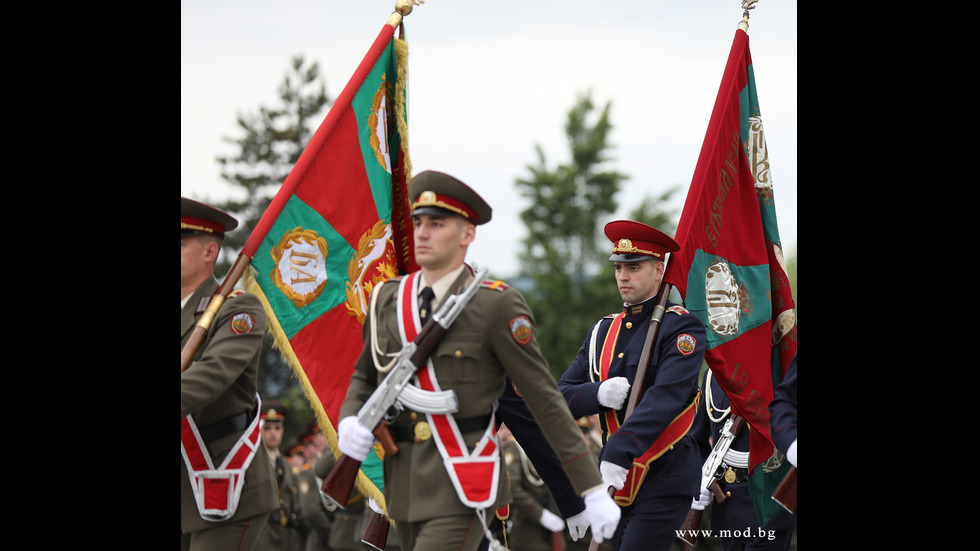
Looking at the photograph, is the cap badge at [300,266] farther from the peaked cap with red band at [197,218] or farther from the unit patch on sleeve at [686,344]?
the unit patch on sleeve at [686,344]

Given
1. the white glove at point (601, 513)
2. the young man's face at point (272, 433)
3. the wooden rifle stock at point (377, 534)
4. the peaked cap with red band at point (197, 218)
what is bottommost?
the young man's face at point (272, 433)

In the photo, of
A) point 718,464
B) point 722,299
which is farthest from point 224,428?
point 718,464

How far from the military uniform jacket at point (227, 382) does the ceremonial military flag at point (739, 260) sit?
283 centimetres

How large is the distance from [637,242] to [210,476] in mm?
3077

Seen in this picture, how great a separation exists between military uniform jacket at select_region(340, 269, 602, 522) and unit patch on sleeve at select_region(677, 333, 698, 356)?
1916 mm

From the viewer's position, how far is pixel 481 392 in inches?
179

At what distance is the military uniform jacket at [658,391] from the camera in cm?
599

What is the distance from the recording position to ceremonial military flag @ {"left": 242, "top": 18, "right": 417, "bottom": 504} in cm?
620

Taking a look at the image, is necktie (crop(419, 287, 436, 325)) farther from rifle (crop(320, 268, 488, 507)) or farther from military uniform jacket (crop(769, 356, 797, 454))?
military uniform jacket (crop(769, 356, 797, 454))

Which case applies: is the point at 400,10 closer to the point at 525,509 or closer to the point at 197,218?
the point at 197,218

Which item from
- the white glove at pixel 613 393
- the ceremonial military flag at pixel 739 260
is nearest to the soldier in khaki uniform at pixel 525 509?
the ceremonial military flag at pixel 739 260

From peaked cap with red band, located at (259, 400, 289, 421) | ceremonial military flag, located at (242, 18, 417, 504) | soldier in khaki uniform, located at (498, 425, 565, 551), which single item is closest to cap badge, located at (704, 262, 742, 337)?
ceremonial military flag, located at (242, 18, 417, 504)

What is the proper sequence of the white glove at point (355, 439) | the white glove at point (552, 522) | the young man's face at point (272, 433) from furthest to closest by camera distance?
1. the young man's face at point (272, 433)
2. the white glove at point (552, 522)
3. the white glove at point (355, 439)

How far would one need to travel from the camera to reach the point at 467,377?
14.8ft
